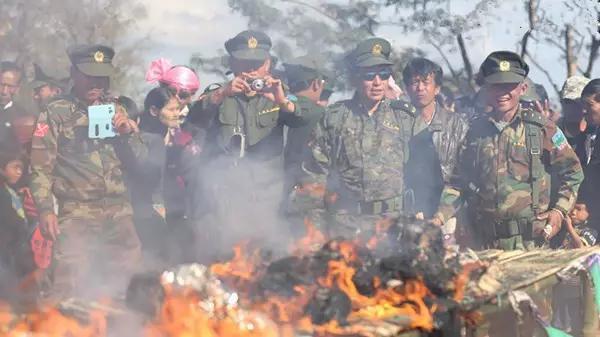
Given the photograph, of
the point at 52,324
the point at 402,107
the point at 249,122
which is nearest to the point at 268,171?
the point at 249,122

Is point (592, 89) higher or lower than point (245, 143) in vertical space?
higher

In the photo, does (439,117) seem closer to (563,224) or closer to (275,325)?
(563,224)

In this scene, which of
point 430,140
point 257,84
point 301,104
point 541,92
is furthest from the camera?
point 541,92

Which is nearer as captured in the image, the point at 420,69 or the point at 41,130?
the point at 41,130

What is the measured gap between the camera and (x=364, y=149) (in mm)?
6656

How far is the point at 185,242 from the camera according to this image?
715cm

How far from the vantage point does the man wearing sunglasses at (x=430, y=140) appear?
687 centimetres

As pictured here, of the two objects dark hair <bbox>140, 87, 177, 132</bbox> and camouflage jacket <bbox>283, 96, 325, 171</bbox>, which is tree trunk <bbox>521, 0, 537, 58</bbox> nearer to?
camouflage jacket <bbox>283, 96, 325, 171</bbox>

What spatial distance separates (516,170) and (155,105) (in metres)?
3.51

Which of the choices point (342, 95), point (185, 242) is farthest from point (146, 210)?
point (342, 95)

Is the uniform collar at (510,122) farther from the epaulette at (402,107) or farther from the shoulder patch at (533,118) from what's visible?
the epaulette at (402,107)

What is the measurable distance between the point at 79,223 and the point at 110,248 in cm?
33

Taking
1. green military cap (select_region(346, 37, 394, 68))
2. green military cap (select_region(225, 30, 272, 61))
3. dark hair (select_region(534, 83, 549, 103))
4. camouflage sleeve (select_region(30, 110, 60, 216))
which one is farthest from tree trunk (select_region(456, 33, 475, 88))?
camouflage sleeve (select_region(30, 110, 60, 216))

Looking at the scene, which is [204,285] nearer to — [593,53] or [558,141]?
[558,141]
